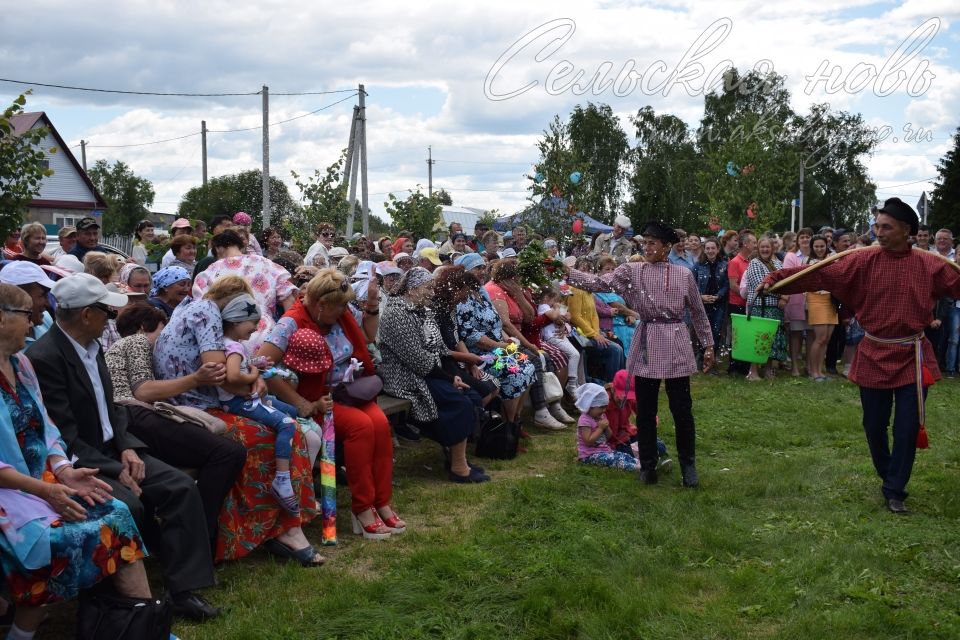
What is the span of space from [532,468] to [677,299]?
1.88 m

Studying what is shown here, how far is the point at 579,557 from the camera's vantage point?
205 inches

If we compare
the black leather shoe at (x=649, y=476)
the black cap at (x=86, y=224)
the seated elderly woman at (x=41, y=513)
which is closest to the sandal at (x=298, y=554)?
the seated elderly woman at (x=41, y=513)

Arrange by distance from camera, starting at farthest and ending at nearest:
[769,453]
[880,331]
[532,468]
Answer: [769,453] < [532,468] < [880,331]

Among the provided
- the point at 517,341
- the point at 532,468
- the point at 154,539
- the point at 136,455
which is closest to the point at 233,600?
the point at 154,539

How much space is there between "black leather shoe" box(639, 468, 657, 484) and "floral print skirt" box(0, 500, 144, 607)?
13.9 feet

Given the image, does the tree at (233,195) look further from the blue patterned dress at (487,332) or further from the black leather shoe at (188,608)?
the black leather shoe at (188,608)

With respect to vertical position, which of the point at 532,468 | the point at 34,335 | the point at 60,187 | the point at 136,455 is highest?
the point at 60,187

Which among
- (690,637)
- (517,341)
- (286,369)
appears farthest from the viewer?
(517,341)

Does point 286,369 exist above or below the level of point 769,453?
above

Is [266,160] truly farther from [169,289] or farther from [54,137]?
[54,137]

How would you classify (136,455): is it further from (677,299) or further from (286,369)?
(677,299)

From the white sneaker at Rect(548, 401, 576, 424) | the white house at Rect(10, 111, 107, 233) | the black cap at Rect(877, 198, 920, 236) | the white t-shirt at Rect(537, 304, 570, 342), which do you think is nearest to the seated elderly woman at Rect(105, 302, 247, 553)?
the black cap at Rect(877, 198, 920, 236)

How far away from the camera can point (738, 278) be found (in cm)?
1273

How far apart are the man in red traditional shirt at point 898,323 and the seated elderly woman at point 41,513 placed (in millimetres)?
4778
